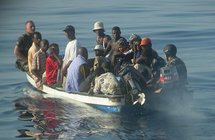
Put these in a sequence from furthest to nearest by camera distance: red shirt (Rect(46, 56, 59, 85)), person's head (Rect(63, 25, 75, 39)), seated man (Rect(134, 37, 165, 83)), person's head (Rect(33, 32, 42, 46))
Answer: person's head (Rect(33, 32, 42, 46)) < red shirt (Rect(46, 56, 59, 85)) < person's head (Rect(63, 25, 75, 39)) < seated man (Rect(134, 37, 165, 83))

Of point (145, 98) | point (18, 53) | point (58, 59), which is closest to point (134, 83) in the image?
point (145, 98)

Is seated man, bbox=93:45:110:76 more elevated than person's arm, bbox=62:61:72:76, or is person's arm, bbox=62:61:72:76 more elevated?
seated man, bbox=93:45:110:76

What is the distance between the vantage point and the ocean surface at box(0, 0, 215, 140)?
19.9 m

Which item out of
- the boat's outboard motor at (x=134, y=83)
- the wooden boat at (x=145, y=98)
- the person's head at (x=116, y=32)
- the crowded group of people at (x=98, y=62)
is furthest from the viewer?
the person's head at (x=116, y=32)

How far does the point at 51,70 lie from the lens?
23.5 metres

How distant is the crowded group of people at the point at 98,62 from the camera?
2119 cm

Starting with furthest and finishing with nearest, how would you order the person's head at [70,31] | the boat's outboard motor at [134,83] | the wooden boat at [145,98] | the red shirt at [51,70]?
the red shirt at [51,70]
the person's head at [70,31]
the wooden boat at [145,98]
the boat's outboard motor at [134,83]

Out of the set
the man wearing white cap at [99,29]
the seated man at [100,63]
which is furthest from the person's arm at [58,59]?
the seated man at [100,63]

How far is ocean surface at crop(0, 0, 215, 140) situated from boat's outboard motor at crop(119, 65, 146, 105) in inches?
27.4

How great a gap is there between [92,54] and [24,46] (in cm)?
662

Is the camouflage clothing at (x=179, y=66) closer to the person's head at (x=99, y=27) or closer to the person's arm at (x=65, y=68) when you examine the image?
the person's arm at (x=65, y=68)

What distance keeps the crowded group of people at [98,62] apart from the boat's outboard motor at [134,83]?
0.24 metres

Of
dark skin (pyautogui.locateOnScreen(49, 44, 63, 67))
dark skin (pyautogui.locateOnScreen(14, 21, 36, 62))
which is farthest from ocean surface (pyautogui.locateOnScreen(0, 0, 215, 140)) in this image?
dark skin (pyautogui.locateOnScreen(49, 44, 63, 67))

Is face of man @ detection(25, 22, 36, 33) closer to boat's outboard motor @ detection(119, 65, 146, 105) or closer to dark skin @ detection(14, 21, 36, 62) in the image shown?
dark skin @ detection(14, 21, 36, 62)
